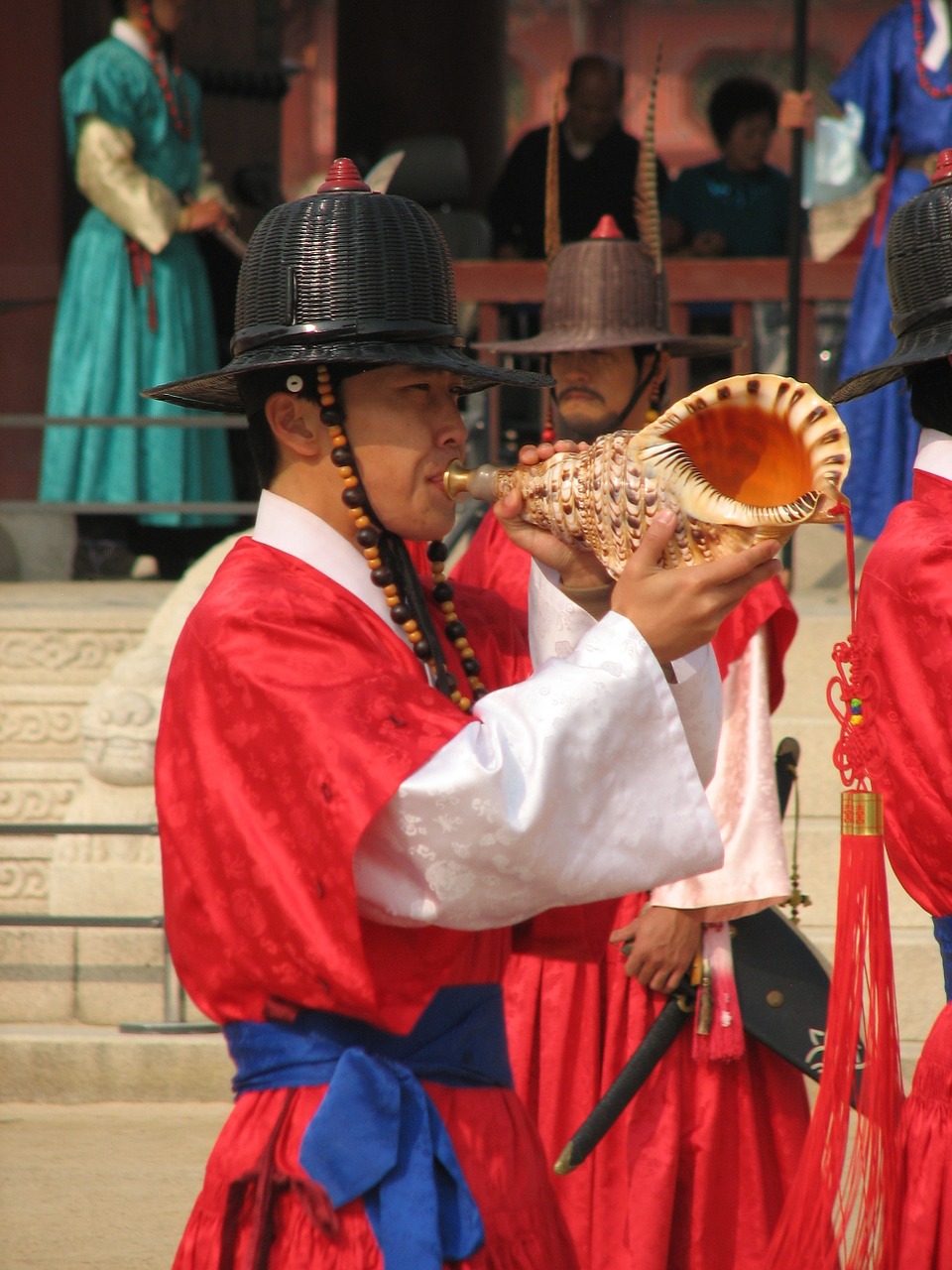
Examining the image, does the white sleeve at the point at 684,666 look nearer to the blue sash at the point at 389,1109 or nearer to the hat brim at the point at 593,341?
the blue sash at the point at 389,1109

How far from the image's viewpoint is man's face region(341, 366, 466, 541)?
201 cm

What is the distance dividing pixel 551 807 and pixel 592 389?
1929mm

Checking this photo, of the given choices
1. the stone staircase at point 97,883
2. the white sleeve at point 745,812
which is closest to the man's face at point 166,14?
the stone staircase at point 97,883

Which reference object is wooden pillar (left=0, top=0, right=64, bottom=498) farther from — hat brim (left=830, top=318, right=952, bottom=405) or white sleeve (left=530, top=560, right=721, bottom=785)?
white sleeve (left=530, top=560, right=721, bottom=785)

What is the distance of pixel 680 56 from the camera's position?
23.7m

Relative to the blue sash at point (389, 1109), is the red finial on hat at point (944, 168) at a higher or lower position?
higher

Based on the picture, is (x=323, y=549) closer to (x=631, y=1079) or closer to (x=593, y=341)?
(x=631, y=1079)

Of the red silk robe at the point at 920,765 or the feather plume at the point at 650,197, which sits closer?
the red silk robe at the point at 920,765

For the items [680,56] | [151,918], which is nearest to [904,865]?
[151,918]

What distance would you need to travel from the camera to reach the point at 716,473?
1849 mm

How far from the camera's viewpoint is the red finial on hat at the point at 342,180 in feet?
6.72

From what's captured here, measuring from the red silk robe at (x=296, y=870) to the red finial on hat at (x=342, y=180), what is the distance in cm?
43

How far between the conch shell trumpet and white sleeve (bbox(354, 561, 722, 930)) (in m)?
0.11

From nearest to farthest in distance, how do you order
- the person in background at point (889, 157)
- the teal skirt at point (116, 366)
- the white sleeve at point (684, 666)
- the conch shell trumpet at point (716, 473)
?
1. the conch shell trumpet at point (716, 473)
2. the white sleeve at point (684, 666)
3. the person in background at point (889, 157)
4. the teal skirt at point (116, 366)
